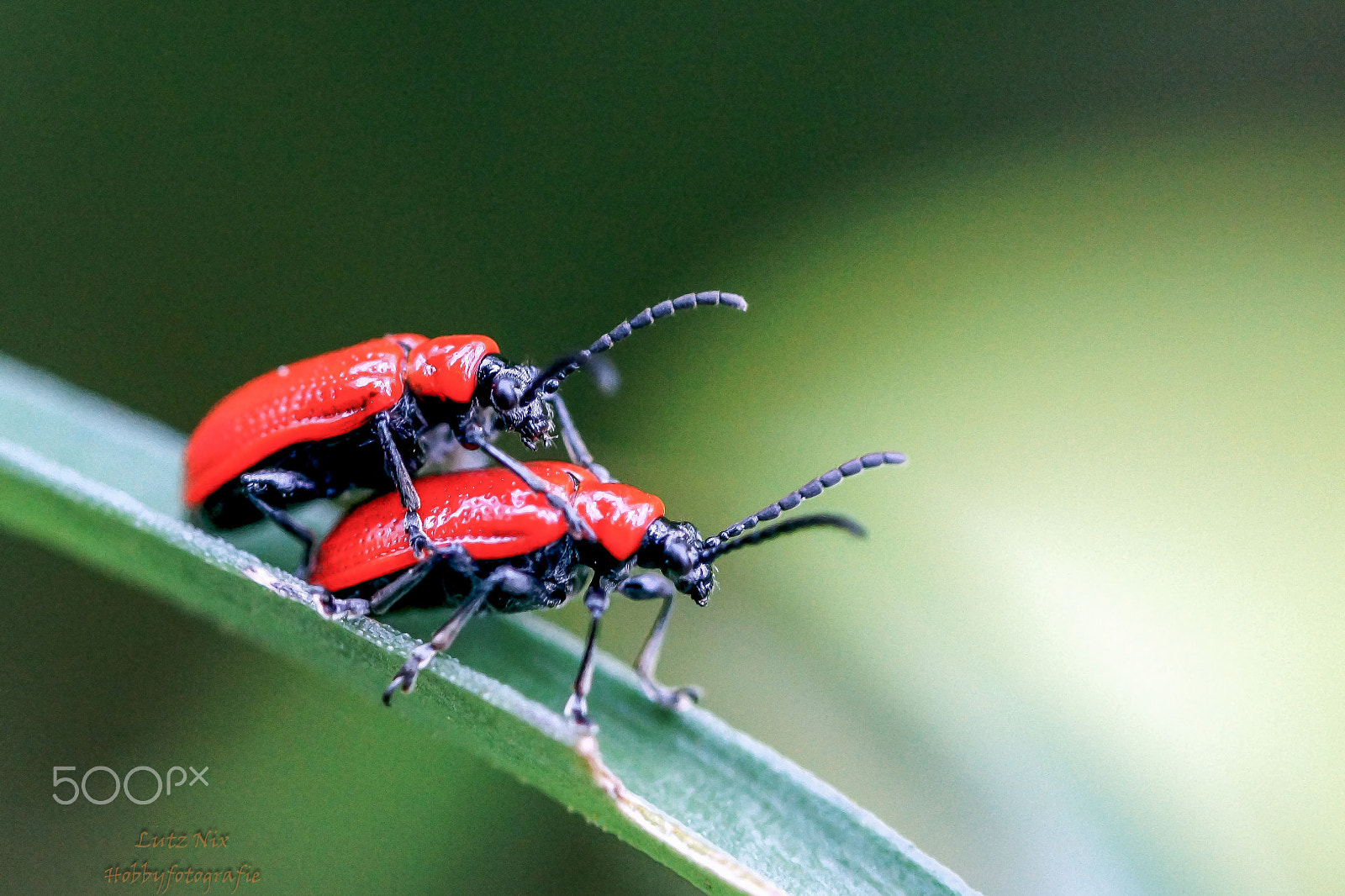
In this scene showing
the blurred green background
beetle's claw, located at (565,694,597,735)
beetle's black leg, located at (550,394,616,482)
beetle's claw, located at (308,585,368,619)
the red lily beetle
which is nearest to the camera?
beetle's claw, located at (308,585,368,619)

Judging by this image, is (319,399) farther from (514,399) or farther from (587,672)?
(587,672)

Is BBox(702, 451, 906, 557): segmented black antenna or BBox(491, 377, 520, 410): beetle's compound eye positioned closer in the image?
BBox(702, 451, 906, 557): segmented black antenna

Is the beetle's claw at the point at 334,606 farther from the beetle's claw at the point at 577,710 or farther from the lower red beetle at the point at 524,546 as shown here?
the beetle's claw at the point at 577,710

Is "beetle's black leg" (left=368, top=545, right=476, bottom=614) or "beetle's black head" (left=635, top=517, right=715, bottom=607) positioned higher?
"beetle's black head" (left=635, top=517, right=715, bottom=607)

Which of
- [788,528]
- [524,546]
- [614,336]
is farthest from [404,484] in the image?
[788,528]

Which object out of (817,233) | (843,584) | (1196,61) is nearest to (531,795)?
(843,584)

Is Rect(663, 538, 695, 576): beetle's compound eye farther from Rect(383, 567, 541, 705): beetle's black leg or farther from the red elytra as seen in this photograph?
the red elytra

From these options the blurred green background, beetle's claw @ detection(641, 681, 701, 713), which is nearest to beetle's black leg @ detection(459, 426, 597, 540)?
beetle's claw @ detection(641, 681, 701, 713)
